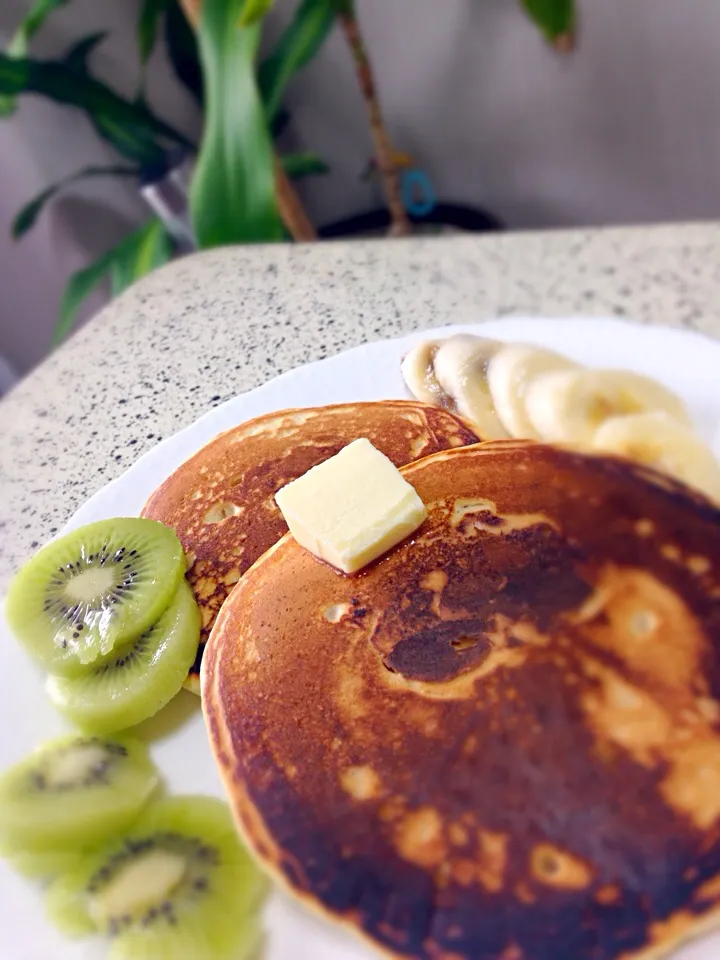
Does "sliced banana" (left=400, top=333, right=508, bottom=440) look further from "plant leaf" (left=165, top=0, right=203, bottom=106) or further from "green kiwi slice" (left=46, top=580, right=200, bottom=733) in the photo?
"plant leaf" (left=165, top=0, right=203, bottom=106)

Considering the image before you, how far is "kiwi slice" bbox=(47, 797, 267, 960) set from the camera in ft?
2.48

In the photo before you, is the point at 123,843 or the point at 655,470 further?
the point at 123,843

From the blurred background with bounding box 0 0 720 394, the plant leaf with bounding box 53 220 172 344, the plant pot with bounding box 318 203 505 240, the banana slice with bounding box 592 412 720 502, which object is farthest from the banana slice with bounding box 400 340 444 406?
the plant leaf with bounding box 53 220 172 344

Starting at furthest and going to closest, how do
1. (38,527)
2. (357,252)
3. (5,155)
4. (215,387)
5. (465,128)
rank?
(5,155) → (465,128) → (357,252) → (215,387) → (38,527)

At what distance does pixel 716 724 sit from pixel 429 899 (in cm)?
30

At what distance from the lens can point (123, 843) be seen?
842 mm

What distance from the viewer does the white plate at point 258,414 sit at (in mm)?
787

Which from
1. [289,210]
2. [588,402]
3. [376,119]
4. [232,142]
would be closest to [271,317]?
[232,142]

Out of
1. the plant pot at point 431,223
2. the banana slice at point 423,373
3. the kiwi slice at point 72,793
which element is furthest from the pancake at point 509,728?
the plant pot at point 431,223

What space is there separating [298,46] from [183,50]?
59 cm

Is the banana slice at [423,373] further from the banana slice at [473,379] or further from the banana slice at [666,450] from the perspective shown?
the banana slice at [666,450]

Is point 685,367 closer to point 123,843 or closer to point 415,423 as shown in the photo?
point 415,423

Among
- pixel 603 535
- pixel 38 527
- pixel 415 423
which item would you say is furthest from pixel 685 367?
pixel 38 527

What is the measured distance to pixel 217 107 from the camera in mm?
1831
